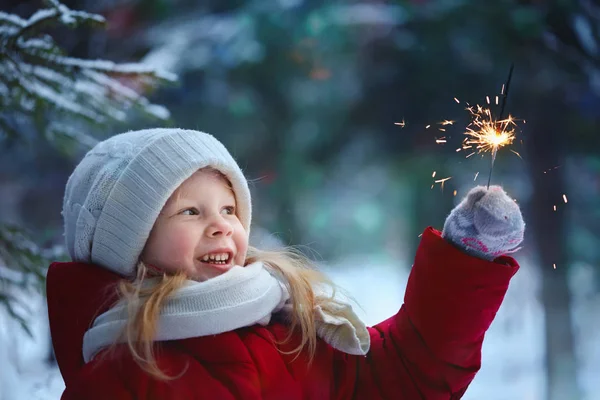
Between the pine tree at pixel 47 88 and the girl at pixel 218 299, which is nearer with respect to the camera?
the girl at pixel 218 299

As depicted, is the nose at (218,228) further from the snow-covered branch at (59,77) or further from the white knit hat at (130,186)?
the snow-covered branch at (59,77)

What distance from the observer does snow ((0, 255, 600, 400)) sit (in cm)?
337

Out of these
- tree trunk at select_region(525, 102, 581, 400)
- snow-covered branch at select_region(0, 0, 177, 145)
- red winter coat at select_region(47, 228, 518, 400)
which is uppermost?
tree trunk at select_region(525, 102, 581, 400)

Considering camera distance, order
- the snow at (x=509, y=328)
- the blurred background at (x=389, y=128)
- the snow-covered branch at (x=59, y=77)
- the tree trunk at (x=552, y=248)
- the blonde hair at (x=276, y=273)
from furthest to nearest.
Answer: the snow at (x=509, y=328) < the tree trunk at (x=552, y=248) < the blurred background at (x=389, y=128) < the snow-covered branch at (x=59, y=77) < the blonde hair at (x=276, y=273)

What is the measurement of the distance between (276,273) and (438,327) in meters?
0.26

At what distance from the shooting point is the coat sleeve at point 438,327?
86 centimetres

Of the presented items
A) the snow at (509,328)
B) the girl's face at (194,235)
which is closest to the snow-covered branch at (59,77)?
the girl's face at (194,235)

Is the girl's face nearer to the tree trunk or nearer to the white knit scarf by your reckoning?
the white knit scarf

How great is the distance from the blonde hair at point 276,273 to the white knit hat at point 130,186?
0.17 feet

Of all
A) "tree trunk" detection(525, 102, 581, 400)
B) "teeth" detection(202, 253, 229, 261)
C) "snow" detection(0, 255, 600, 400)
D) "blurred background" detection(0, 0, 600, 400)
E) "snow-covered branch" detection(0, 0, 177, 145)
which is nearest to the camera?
"teeth" detection(202, 253, 229, 261)

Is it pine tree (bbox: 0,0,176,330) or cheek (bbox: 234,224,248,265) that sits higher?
pine tree (bbox: 0,0,176,330)

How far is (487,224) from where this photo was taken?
825mm

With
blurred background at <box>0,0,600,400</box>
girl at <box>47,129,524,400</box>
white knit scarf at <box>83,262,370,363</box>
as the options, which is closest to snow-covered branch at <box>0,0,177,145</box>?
girl at <box>47,129,524,400</box>

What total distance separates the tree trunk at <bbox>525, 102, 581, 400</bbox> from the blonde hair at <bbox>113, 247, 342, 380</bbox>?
8.38 feet
